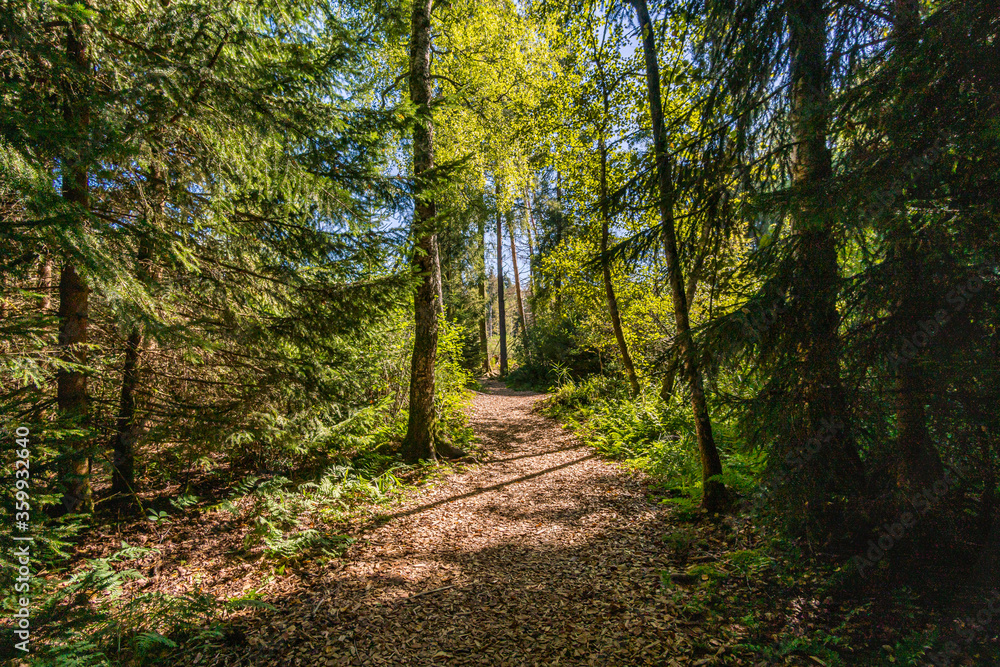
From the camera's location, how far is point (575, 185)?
9852mm

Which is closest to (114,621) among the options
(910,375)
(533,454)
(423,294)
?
(423,294)

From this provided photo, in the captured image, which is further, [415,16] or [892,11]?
[415,16]

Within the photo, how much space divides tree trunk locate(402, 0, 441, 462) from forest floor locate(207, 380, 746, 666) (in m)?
1.11

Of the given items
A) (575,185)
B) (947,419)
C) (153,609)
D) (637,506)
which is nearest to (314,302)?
(153,609)

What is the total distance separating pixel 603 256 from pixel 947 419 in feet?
8.29

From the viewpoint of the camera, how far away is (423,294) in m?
6.50

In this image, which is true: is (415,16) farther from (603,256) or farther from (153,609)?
(153,609)

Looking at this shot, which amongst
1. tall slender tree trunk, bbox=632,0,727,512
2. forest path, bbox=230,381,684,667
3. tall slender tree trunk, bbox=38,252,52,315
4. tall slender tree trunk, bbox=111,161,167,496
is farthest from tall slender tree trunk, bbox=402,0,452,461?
tall slender tree trunk, bbox=38,252,52,315

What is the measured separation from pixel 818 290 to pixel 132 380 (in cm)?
651

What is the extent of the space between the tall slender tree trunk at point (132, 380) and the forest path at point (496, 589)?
2.52 m

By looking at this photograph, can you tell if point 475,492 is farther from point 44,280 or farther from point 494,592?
point 44,280

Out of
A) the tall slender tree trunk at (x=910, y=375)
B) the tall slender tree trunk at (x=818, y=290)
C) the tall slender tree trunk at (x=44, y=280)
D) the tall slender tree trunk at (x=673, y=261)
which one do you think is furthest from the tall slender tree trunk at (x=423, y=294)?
the tall slender tree trunk at (x=910, y=375)

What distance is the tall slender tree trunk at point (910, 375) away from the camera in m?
2.39

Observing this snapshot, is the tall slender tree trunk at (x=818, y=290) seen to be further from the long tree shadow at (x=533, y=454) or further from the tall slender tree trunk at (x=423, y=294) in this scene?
the long tree shadow at (x=533, y=454)
